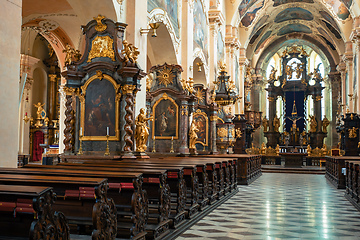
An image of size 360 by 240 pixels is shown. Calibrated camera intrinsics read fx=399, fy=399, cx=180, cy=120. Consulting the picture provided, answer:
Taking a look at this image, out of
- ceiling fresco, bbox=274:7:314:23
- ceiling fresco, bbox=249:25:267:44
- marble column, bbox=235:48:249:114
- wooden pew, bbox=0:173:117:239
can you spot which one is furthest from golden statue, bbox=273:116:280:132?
wooden pew, bbox=0:173:117:239

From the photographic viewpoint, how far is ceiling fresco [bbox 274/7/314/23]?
30.5 meters

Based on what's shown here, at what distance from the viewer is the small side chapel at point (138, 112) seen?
420cm

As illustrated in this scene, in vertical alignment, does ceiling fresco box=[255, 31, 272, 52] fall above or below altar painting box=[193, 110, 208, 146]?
above

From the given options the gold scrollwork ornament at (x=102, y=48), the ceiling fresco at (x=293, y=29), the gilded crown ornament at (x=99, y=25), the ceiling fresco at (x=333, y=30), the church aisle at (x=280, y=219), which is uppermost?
the ceiling fresco at (x=293, y=29)

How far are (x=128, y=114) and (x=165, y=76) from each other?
5.00 m

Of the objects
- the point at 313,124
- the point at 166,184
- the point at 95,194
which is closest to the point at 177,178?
the point at 166,184

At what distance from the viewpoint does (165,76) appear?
535 inches

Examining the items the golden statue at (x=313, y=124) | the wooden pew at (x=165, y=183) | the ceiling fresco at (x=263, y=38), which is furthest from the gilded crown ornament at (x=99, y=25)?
the golden statue at (x=313, y=124)

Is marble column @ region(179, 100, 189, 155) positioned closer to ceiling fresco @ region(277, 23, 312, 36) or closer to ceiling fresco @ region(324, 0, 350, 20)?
ceiling fresco @ region(324, 0, 350, 20)

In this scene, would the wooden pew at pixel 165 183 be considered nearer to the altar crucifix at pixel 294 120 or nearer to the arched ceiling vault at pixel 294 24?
the arched ceiling vault at pixel 294 24

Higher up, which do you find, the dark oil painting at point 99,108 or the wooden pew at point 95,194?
the dark oil painting at point 99,108

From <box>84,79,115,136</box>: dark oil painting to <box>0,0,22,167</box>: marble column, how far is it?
2.88 metres

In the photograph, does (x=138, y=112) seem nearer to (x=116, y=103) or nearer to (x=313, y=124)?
(x=116, y=103)

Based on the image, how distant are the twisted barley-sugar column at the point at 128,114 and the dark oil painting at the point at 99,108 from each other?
35 cm
